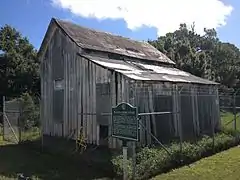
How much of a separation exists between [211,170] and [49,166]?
230 inches

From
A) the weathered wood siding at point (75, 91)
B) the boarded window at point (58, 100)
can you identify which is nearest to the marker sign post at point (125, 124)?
the weathered wood siding at point (75, 91)

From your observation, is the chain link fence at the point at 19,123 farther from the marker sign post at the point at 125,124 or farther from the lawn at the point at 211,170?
the lawn at the point at 211,170

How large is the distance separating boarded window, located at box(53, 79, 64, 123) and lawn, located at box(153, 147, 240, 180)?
775cm

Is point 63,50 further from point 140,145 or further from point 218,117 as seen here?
point 218,117

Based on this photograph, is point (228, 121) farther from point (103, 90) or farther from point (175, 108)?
point (103, 90)

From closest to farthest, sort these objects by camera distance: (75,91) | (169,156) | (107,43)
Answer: (169,156) < (75,91) < (107,43)

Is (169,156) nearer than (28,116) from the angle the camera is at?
Yes

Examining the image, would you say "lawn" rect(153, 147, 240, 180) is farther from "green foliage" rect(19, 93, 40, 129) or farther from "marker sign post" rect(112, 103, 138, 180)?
"green foliage" rect(19, 93, 40, 129)

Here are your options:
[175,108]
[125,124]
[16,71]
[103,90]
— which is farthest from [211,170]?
[16,71]

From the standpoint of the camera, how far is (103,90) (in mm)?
13953

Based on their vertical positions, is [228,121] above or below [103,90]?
below

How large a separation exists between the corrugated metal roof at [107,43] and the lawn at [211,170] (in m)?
7.92

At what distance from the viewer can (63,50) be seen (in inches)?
667

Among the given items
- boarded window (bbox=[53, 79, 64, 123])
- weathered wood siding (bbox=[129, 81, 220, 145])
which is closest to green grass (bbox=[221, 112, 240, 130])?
weathered wood siding (bbox=[129, 81, 220, 145])
